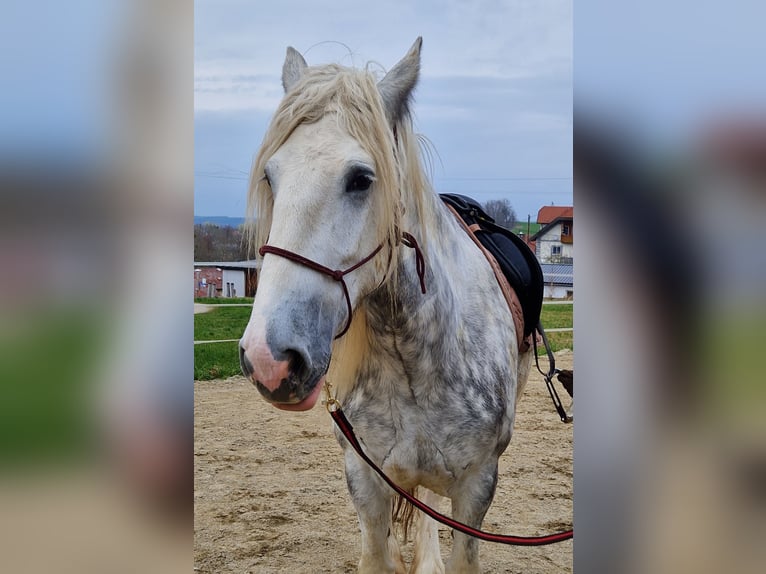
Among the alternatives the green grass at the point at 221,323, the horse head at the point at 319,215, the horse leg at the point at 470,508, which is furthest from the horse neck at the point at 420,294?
the green grass at the point at 221,323

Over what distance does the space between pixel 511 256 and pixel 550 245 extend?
46.8 ft

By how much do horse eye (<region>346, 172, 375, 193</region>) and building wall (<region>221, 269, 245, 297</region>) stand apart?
34.1 feet

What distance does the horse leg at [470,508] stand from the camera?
2.09 meters

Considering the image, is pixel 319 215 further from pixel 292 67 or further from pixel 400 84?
pixel 292 67

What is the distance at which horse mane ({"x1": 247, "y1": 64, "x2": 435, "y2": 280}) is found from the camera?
5.12ft

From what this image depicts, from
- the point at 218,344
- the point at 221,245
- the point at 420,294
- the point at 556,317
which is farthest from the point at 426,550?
the point at 556,317

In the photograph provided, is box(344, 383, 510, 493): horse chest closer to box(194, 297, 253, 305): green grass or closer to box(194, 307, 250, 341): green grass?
box(194, 307, 250, 341): green grass

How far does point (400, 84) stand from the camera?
173 cm

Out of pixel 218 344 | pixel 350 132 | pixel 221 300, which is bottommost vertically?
pixel 218 344

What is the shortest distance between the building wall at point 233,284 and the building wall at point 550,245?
24.0 ft

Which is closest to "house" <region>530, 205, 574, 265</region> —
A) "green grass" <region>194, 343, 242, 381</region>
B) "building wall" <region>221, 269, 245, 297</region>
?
"building wall" <region>221, 269, 245, 297</region>
